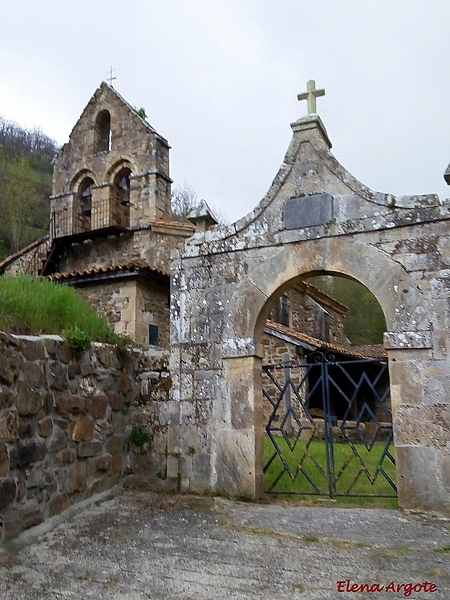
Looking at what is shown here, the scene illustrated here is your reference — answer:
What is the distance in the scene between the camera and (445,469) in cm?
482

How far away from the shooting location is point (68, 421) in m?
4.85

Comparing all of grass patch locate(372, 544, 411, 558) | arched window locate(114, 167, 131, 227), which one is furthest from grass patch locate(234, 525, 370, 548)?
arched window locate(114, 167, 131, 227)

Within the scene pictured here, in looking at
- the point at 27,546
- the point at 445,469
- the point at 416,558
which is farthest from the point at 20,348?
the point at 445,469

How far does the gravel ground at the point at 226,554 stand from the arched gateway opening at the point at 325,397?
0.93m

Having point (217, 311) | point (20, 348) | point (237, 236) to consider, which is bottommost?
point (20, 348)

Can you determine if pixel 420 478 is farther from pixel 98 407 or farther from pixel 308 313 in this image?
pixel 308 313

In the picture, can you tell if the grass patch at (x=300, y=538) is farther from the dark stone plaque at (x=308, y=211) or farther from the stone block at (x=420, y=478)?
the dark stone plaque at (x=308, y=211)

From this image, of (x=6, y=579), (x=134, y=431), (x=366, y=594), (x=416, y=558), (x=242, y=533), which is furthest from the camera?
(x=134, y=431)

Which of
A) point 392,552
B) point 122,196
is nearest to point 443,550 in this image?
point 392,552

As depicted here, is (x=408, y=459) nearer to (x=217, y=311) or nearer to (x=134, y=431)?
(x=217, y=311)

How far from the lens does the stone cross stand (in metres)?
6.19

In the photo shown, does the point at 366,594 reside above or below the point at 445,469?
below

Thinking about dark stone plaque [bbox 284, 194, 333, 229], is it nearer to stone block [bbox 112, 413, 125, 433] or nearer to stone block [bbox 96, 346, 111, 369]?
stone block [bbox 96, 346, 111, 369]

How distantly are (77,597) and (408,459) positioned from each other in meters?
3.17
